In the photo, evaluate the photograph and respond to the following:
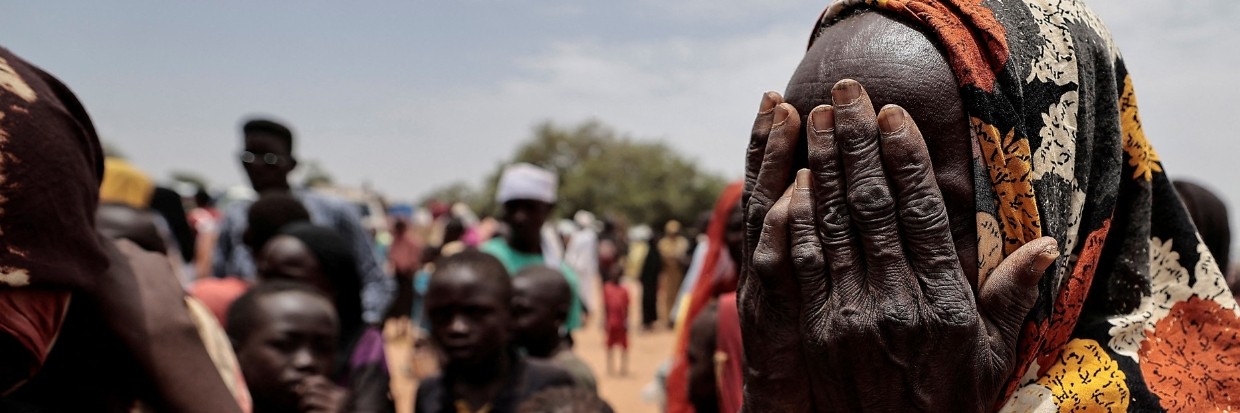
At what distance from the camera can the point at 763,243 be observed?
1123 millimetres

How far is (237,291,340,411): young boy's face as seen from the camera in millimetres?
2875

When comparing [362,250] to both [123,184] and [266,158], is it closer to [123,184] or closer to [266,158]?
[266,158]

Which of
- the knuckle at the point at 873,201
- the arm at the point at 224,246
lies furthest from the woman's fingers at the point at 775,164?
the arm at the point at 224,246

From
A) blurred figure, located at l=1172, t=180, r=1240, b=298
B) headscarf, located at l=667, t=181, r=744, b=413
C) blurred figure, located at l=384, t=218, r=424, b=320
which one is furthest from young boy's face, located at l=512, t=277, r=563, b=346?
blurred figure, located at l=384, t=218, r=424, b=320

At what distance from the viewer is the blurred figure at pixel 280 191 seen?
4.95 metres

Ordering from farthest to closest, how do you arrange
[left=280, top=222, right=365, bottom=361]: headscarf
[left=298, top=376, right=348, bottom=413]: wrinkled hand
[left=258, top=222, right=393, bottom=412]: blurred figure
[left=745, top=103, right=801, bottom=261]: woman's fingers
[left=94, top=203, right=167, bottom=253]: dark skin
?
[left=280, top=222, right=365, bottom=361]: headscarf, [left=94, top=203, right=167, bottom=253]: dark skin, [left=258, top=222, right=393, bottom=412]: blurred figure, [left=298, top=376, right=348, bottom=413]: wrinkled hand, [left=745, top=103, right=801, bottom=261]: woman's fingers

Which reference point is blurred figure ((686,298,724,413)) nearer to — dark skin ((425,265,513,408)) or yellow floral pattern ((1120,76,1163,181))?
dark skin ((425,265,513,408))

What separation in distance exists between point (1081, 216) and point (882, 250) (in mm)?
394

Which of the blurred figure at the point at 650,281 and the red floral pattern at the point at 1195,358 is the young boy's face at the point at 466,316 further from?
the blurred figure at the point at 650,281

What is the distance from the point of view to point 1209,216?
111 inches

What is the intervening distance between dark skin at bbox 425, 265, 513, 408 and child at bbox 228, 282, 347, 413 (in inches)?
16.9

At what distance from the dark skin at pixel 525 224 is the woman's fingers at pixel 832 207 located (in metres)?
4.21

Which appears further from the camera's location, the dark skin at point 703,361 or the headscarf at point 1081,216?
the dark skin at point 703,361

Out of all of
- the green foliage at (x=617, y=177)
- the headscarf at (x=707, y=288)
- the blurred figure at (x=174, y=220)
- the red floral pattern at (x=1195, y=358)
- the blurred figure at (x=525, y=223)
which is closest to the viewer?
the red floral pattern at (x=1195, y=358)
